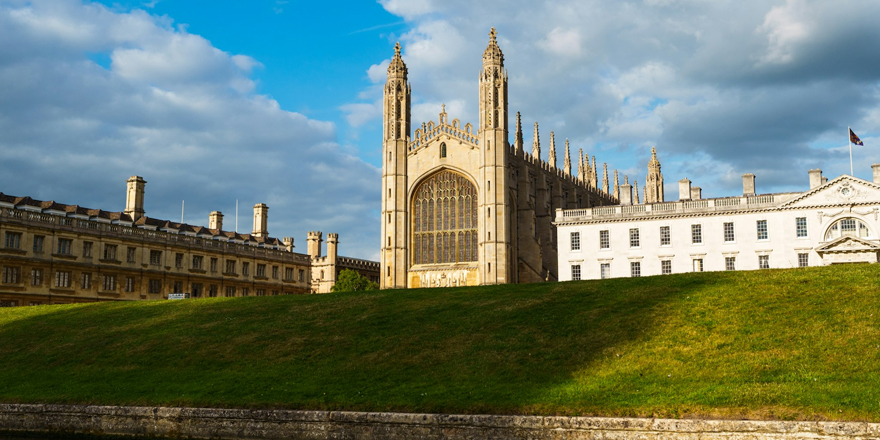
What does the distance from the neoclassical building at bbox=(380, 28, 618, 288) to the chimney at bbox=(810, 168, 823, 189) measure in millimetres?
24928

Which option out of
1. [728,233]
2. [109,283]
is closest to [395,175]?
[109,283]

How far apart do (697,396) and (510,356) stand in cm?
675

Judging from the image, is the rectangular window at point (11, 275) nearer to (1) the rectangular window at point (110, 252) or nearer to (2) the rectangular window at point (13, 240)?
(2) the rectangular window at point (13, 240)

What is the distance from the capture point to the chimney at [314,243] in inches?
3922

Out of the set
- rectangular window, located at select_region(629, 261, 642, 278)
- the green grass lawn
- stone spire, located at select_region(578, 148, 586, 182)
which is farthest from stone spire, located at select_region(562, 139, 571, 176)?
the green grass lawn

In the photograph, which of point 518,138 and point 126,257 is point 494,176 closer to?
point 518,138

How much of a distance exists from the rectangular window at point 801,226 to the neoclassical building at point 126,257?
48.0 meters

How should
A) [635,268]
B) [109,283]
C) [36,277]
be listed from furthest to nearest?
[109,283] → [635,268] → [36,277]

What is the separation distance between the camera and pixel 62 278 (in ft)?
204

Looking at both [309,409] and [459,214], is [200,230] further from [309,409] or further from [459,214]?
[309,409]

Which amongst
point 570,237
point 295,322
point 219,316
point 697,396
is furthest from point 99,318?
point 570,237

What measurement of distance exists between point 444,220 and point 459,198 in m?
2.47

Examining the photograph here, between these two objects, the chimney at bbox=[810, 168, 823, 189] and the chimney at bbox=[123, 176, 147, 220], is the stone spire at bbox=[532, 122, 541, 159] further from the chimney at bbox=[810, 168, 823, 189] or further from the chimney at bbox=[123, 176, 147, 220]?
the chimney at bbox=[123, 176, 147, 220]

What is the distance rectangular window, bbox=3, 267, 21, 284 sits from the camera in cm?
5809
